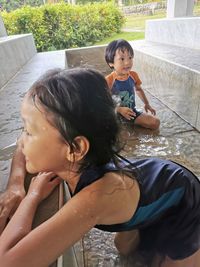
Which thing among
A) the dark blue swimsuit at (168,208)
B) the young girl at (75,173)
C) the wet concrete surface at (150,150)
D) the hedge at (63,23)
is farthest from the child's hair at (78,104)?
the hedge at (63,23)

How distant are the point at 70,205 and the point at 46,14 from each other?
925 cm

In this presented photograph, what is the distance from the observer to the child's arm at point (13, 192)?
108cm

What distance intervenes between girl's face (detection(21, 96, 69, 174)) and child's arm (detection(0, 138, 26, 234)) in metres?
0.23

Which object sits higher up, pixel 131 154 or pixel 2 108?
pixel 2 108

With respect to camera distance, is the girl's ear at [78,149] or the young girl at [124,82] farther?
the young girl at [124,82]

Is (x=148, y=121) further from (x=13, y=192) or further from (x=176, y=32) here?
(x=176, y=32)

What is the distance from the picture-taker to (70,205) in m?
0.93

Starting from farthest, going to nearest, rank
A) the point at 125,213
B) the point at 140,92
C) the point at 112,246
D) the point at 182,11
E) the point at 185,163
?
1. the point at 182,11
2. the point at 140,92
3. the point at 185,163
4. the point at 112,246
5. the point at 125,213

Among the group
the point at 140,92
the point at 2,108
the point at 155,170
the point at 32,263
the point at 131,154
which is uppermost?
the point at 32,263

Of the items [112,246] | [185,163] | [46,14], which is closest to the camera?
[112,246]

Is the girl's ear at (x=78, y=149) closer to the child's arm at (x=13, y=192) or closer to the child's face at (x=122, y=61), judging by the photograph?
the child's arm at (x=13, y=192)

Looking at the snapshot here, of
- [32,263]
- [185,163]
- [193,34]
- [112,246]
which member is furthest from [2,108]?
[193,34]

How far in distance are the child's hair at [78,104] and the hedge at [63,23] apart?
28.8 ft

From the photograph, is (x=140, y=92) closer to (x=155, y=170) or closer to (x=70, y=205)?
(x=155, y=170)
